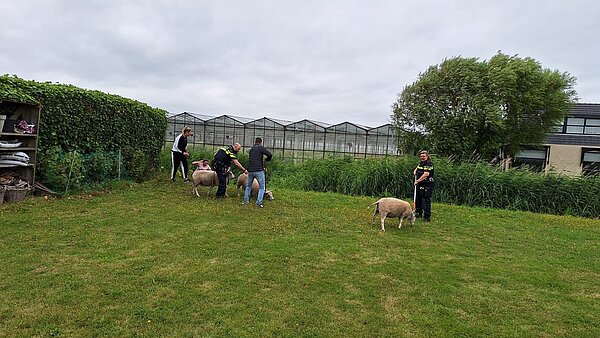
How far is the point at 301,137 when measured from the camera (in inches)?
889

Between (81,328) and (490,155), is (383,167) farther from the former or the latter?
(81,328)

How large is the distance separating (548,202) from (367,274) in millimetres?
11512

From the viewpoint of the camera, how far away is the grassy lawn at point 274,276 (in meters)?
3.97

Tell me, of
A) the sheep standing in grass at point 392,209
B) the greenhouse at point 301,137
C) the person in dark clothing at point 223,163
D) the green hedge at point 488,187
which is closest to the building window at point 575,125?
the greenhouse at point 301,137

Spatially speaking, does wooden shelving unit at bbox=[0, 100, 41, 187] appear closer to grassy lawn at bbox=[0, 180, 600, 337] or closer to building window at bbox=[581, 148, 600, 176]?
grassy lawn at bbox=[0, 180, 600, 337]

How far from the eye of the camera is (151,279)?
16.0 ft

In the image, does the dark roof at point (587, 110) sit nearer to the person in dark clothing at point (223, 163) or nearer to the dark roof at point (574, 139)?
the dark roof at point (574, 139)

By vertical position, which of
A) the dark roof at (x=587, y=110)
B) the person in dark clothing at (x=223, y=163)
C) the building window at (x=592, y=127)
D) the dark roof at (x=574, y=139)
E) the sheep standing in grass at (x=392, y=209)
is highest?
the dark roof at (x=587, y=110)

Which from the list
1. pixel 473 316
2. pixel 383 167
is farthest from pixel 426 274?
pixel 383 167

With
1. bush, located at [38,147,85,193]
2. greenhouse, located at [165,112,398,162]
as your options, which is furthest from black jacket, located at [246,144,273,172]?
greenhouse, located at [165,112,398,162]

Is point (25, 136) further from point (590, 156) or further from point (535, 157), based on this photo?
point (590, 156)

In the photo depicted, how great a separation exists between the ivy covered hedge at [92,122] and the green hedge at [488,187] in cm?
760

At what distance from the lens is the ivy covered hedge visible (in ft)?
31.9

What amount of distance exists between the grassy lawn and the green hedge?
484cm
